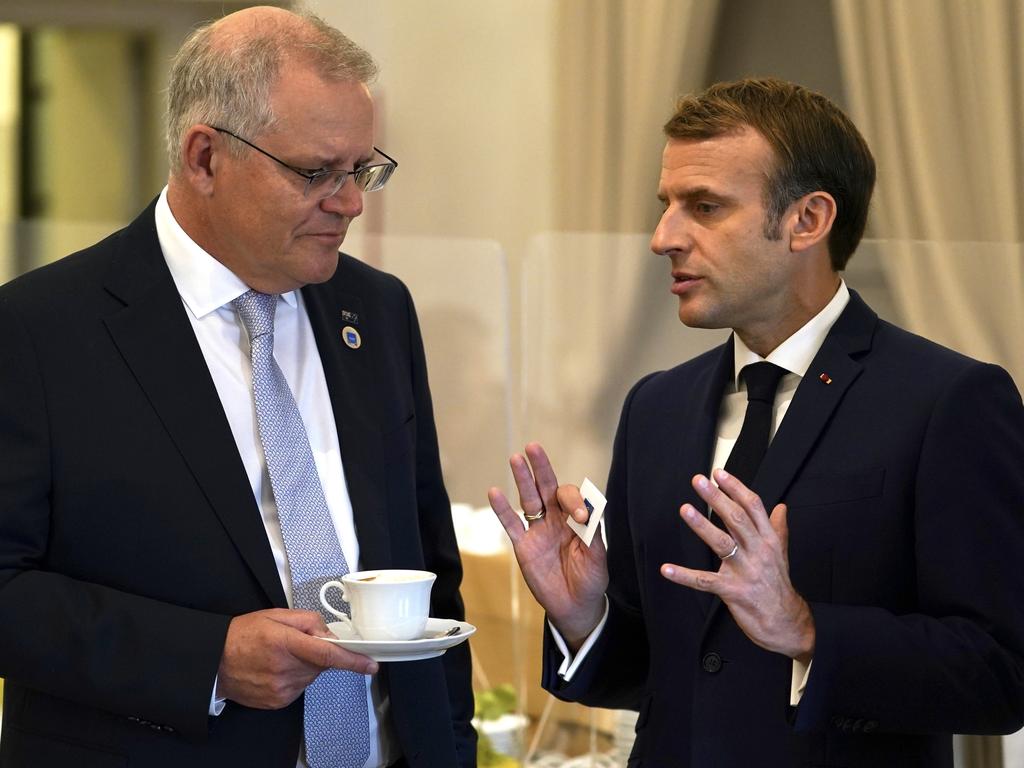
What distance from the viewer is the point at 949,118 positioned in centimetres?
308

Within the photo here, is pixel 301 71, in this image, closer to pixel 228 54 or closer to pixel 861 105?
pixel 228 54

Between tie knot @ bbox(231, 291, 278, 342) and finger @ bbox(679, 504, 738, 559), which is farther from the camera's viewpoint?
tie knot @ bbox(231, 291, 278, 342)

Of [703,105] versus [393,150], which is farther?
[393,150]

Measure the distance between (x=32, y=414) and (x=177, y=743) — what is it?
1.74ft

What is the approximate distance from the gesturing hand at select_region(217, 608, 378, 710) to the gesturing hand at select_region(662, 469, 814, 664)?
47 centimetres

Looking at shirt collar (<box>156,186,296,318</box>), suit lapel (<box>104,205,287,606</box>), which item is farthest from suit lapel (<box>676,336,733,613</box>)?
shirt collar (<box>156,186,296,318</box>)

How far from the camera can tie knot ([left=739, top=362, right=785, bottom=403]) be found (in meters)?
2.03

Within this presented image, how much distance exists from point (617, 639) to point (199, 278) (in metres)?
0.90

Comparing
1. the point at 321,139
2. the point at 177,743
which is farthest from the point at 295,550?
the point at 321,139

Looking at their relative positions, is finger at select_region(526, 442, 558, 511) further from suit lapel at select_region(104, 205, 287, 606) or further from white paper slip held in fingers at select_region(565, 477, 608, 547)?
suit lapel at select_region(104, 205, 287, 606)

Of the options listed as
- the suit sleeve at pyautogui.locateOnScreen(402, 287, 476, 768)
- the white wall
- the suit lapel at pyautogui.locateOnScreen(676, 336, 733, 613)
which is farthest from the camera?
the white wall

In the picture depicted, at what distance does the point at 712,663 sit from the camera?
193 centimetres

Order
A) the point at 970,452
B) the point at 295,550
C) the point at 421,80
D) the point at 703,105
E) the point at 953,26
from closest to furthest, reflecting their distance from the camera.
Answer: the point at 970,452, the point at 295,550, the point at 703,105, the point at 953,26, the point at 421,80

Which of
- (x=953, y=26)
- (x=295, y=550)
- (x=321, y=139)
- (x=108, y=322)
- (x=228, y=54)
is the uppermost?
(x=953, y=26)
